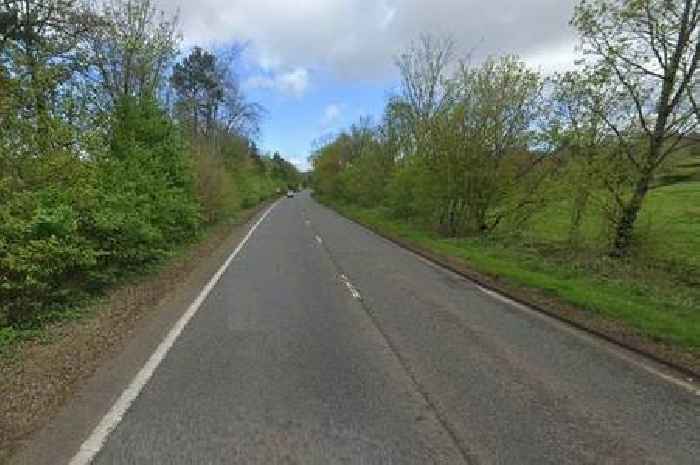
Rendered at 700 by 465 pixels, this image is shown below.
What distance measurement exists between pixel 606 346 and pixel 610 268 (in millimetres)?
7735

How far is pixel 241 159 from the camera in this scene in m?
53.8

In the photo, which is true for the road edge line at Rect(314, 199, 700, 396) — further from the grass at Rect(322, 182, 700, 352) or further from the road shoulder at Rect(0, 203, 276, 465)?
the road shoulder at Rect(0, 203, 276, 465)

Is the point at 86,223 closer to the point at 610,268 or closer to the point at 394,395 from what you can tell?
the point at 394,395

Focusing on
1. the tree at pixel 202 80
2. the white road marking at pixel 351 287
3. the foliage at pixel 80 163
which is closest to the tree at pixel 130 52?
the foliage at pixel 80 163

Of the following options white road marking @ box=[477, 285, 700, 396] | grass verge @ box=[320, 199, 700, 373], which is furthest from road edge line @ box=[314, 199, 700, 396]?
grass verge @ box=[320, 199, 700, 373]

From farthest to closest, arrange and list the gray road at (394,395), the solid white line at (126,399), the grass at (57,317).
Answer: the grass at (57,317), the gray road at (394,395), the solid white line at (126,399)

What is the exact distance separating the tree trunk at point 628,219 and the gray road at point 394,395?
839 cm

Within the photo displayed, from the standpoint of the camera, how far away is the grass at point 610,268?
31.8 ft

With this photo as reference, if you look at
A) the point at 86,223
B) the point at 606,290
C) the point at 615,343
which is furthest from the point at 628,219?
the point at 86,223

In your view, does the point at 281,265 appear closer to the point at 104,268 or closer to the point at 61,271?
the point at 104,268

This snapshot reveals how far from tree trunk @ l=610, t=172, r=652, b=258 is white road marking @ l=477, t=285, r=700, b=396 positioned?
21.9ft

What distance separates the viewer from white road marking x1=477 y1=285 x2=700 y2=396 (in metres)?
6.32

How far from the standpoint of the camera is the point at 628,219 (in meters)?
16.6

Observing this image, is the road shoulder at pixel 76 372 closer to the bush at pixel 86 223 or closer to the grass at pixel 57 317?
the grass at pixel 57 317
